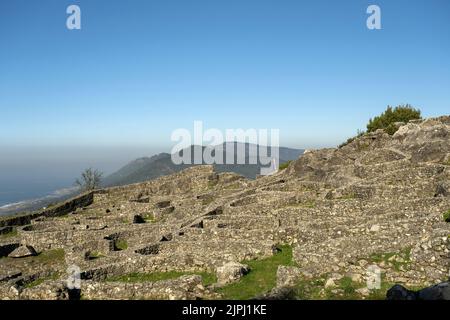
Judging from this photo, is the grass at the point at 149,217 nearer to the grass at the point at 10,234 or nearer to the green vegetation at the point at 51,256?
the green vegetation at the point at 51,256

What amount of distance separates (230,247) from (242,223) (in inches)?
189

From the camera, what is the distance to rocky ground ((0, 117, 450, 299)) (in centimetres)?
1642

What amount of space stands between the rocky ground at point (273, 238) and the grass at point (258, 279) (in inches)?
14.4

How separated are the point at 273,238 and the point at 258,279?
6.22 metres

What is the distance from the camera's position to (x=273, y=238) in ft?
80.9

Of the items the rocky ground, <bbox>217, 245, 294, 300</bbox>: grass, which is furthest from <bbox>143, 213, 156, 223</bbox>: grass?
<bbox>217, 245, 294, 300</bbox>: grass

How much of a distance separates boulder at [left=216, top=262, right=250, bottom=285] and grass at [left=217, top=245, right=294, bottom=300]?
0.80 feet

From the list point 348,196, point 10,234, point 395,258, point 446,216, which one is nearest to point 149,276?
point 395,258

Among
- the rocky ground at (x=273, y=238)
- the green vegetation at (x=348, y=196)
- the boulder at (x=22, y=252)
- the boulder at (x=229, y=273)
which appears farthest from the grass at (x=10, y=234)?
the green vegetation at (x=348, y=196)

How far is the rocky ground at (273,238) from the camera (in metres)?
16.4

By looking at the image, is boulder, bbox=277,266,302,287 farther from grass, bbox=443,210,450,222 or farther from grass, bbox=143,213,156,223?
grass, bbox=143,213,156,223
